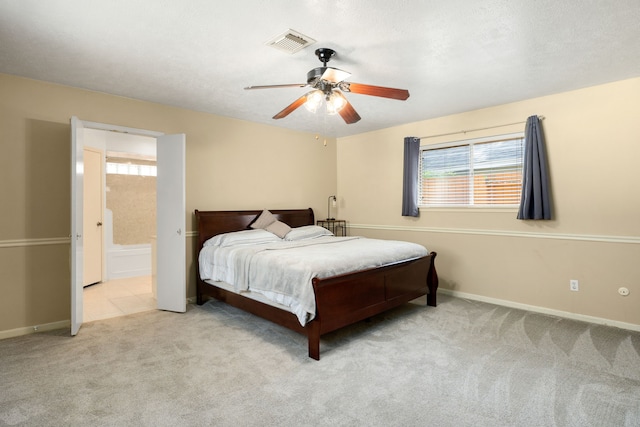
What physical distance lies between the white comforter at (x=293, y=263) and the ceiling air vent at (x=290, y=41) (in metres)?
1.76

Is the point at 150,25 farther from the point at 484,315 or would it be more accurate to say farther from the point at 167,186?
the point at 484,315

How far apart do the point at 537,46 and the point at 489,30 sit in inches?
21.6

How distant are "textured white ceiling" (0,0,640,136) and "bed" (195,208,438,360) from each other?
5.56 feet

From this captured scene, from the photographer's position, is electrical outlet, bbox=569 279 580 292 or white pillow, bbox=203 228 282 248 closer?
electrical outlet, bbox=569 279 580 292

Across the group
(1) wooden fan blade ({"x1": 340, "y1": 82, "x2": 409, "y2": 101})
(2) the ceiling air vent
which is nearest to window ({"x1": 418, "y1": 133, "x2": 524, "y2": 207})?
(1) wooden fan blade ({"x1": 340, "y1": 82, "x2": 409, "y2": 101})

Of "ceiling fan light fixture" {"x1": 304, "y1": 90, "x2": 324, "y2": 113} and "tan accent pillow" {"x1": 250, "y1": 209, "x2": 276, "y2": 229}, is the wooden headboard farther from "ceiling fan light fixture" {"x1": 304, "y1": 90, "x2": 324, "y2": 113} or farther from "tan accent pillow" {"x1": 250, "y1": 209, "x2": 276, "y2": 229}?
"ceiling fan light fixture" {"x1": 304, "y1": 90, "x2": 324, "y2": 113}

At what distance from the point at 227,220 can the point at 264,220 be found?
0.54 metres

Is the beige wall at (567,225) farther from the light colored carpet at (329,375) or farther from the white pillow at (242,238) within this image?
the white pillow at (242,238)

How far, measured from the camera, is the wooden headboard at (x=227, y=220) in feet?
14.5

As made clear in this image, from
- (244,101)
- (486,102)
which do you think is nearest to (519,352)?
(486,102)

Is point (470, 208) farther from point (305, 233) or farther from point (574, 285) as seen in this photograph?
point (305, 233)

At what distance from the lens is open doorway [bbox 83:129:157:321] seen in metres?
5.32

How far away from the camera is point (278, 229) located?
15.7 ft

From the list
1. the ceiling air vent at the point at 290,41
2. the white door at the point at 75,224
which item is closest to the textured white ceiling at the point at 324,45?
the ceiling air vent at the point at 290,41
